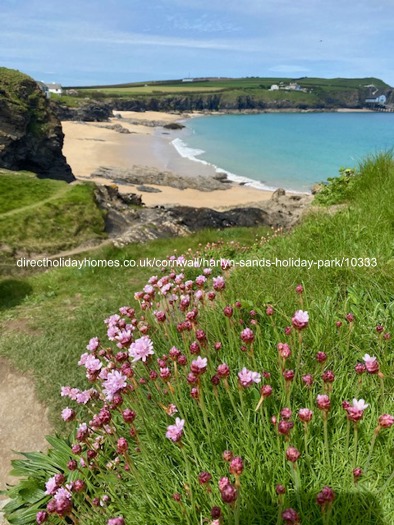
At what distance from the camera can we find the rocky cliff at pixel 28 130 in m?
31.6

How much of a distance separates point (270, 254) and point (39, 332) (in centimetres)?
573

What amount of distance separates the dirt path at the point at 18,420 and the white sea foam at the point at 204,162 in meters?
42.3

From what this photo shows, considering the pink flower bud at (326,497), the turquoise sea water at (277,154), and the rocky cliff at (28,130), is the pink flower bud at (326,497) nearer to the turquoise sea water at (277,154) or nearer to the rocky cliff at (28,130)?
the rocky cliff at (28,130)

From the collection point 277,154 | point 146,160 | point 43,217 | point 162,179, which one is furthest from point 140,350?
point 277,154

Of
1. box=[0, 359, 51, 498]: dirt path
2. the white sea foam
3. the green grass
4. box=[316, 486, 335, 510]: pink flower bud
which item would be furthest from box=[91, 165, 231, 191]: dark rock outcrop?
box=[316, 486, 335, 510]: pink flower bud

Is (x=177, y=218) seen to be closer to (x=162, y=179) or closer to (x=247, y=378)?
(x=247, y=378)

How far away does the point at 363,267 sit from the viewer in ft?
16.9

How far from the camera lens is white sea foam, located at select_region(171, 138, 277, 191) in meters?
49.3

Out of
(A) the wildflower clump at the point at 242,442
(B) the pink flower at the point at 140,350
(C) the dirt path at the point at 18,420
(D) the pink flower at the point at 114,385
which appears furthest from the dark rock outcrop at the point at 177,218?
(D) the pink flower at the point at 114,385

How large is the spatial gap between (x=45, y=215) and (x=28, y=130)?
63.4 ft

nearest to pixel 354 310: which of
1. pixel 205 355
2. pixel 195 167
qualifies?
pixel 205 355

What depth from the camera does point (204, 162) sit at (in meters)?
66.1

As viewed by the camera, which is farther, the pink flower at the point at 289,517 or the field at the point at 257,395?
the field at the point at 257,395

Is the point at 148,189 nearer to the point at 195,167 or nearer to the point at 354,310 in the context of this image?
the point at 195,167
